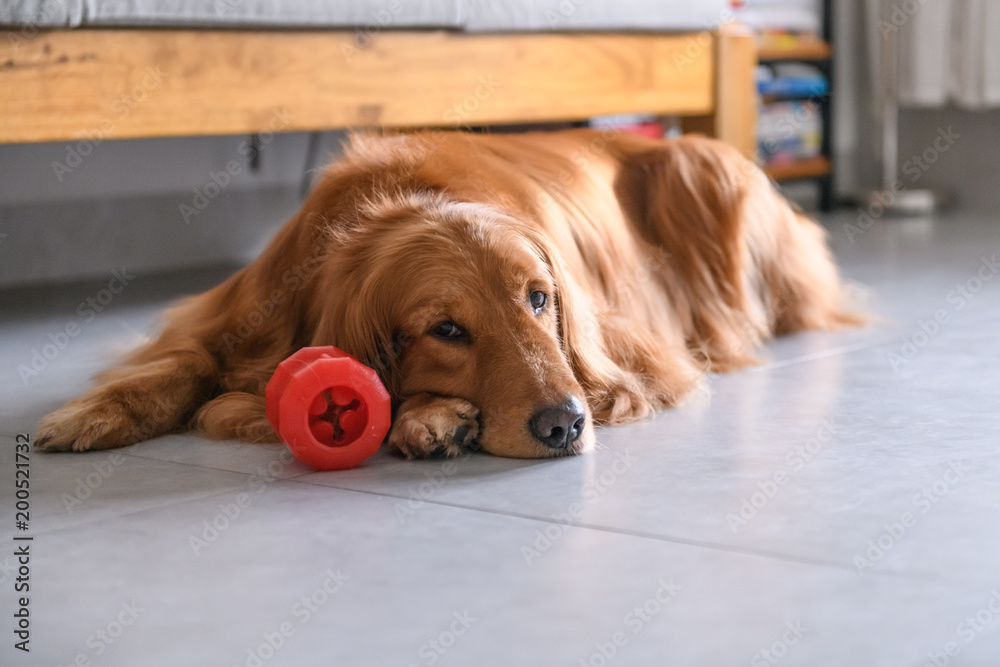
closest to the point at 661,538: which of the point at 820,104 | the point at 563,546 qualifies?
the point at 563,546

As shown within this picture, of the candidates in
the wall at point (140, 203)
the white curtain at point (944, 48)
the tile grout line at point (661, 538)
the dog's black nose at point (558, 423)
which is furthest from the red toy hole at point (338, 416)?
the white curtain at point (944, 48)

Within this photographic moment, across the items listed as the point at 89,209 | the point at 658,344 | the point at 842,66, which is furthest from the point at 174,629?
the point at 842,66

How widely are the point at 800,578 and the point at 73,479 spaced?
1031mm

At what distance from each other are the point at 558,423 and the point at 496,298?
0.75 feet

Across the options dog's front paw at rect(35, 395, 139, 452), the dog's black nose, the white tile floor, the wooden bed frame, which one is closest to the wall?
the wooden bed frame

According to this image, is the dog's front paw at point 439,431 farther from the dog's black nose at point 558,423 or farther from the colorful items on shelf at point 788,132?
the colorful items on shelf at point 788,132

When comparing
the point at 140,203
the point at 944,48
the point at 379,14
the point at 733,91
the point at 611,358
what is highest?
the point at 379,14

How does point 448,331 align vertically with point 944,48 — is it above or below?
below

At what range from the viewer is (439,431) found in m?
1.71

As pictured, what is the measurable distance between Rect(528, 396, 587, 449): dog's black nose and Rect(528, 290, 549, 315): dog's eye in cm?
21

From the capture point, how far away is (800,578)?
3.90ft

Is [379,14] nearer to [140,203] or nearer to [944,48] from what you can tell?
[140,203]

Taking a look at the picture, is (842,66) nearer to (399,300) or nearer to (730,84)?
(730,84)

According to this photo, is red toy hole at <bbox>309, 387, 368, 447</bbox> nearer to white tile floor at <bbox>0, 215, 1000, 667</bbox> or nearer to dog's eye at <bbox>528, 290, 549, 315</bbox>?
white tile floor at <bbox>0, 215, 1000, 667</bbox>
